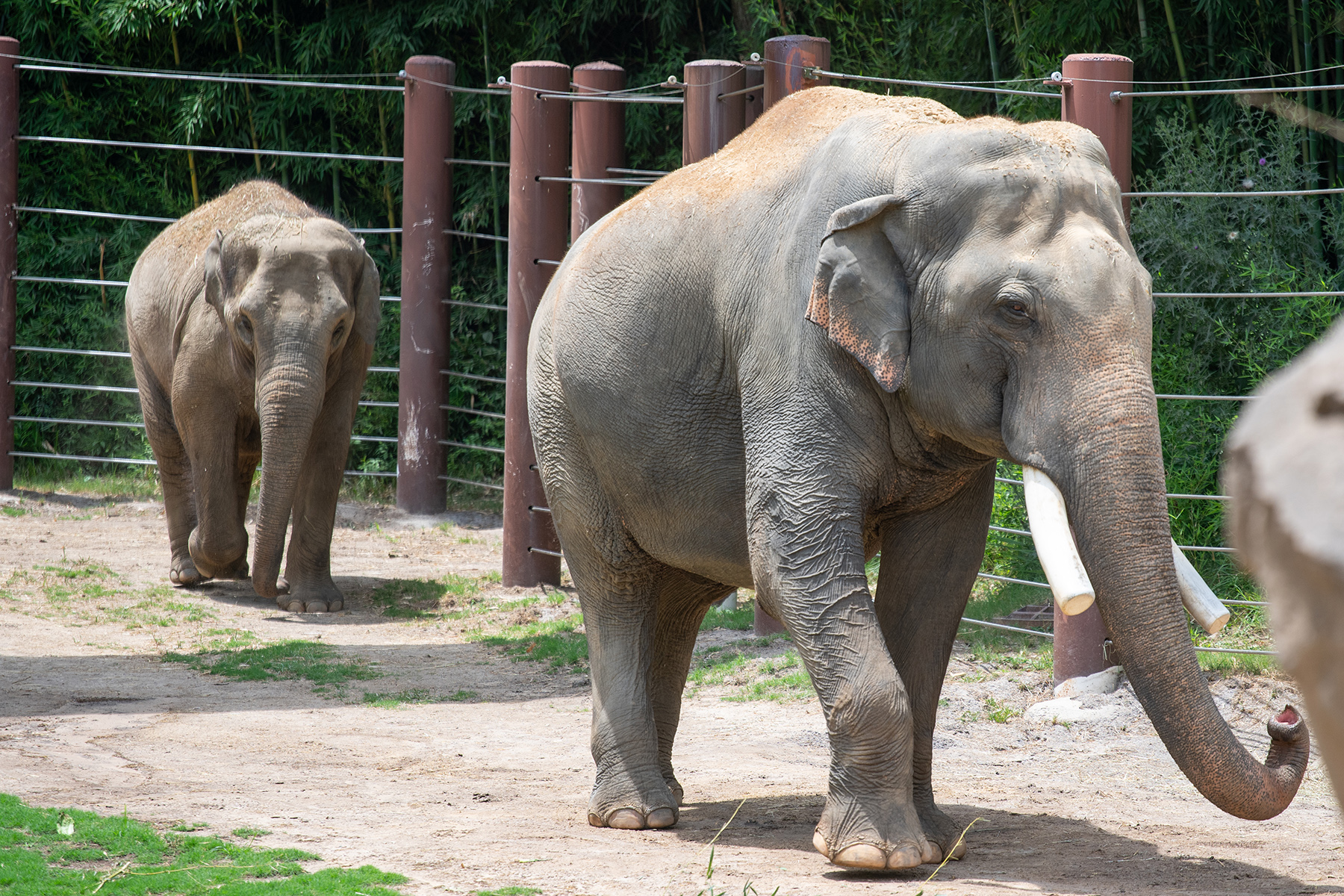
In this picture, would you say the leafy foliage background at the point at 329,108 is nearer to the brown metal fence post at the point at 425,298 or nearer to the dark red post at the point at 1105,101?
the brown metal fence post at the point at 425,298

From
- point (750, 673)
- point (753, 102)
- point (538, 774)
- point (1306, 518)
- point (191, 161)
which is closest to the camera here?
point (1306, 518)

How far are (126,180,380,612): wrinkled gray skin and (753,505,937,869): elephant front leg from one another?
411 centimetres

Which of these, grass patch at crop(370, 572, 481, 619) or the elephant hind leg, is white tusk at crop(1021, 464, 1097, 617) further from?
grass patch at crop(370, 572, 481, 619)

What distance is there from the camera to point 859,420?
11.6 feet

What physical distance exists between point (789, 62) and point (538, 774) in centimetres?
A: 316

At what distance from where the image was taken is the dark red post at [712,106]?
22.0 feet

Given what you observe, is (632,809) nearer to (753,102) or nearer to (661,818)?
(661,818)

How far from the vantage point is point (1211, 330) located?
6.96 m

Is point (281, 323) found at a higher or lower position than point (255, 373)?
higher

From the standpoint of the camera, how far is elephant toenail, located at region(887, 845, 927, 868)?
3.46 metres

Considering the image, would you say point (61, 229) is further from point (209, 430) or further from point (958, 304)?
point (958, 304)

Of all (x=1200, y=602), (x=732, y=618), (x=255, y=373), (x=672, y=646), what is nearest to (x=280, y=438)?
(x=255, y=373)

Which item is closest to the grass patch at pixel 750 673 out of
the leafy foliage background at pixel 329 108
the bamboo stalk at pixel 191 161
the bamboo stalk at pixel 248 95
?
the leafy foliage background at pixel 329 108

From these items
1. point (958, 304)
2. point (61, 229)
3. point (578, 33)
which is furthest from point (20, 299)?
point (958, 304)
